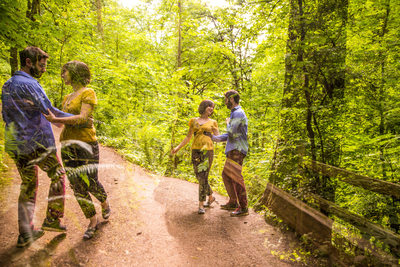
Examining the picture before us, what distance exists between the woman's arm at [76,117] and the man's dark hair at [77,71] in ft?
1.18

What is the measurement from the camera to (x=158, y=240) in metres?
3.10

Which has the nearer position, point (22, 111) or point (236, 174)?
point (22, 111)

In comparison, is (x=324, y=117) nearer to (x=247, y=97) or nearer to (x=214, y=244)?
(x=214, y=244)

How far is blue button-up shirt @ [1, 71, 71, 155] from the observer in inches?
86.1

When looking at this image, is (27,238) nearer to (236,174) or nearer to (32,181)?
(32,181)

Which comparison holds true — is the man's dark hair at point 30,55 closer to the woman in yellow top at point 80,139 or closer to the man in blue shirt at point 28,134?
the man in blue shirt at point 28,134

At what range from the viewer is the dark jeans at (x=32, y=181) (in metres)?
2.32

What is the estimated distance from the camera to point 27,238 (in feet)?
7.30

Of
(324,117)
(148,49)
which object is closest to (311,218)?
(324,117)

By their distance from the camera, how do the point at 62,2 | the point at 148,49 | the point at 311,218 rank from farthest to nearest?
the point at 148,49 → the point at 62,2 → the point at 311,218

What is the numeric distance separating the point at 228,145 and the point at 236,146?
188 mm

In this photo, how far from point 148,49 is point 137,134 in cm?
649

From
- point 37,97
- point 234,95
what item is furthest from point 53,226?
point 234,95

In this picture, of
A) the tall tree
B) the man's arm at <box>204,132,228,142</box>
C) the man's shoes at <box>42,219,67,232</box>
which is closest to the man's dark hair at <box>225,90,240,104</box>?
the man's arm at <box>204,132,228,142</box>
